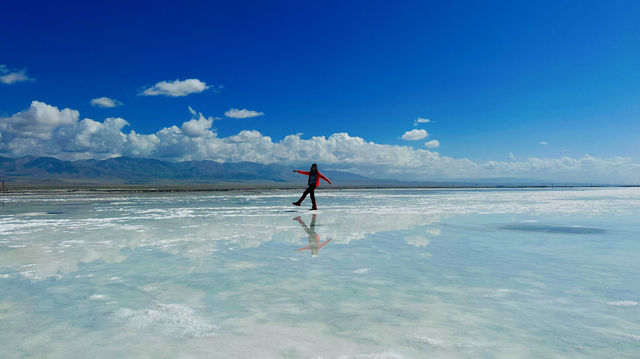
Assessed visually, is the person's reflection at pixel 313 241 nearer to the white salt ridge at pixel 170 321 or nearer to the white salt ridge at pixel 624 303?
the white salt ridge at pixel 170 321

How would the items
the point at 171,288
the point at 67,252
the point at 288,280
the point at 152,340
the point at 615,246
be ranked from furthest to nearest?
the point at 615,246 < the point at 67,252 < the point at 288,280 < the point at 171,288 < the point at 152,340

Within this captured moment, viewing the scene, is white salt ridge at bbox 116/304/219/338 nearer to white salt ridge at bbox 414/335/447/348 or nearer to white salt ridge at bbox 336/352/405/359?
white salt ridge at bbox 336/352/405/359

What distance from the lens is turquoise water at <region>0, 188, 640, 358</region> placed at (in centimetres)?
379

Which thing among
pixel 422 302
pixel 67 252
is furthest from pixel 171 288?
pixel 67 252

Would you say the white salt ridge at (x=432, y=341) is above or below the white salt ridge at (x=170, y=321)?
above

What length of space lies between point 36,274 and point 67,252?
2.05 m

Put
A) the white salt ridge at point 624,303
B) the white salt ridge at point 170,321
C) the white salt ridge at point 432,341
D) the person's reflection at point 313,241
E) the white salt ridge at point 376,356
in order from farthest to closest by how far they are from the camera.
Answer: the person's reflection at point 313,241 → the white salt ridge at point 624,303 → the white salt ridge at point 170,321 → the white salt ridge at point 432,341 → the white salt ridge at point 376,356

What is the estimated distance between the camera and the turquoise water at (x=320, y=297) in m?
3.79

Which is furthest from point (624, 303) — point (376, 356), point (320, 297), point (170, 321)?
point (170, 321)

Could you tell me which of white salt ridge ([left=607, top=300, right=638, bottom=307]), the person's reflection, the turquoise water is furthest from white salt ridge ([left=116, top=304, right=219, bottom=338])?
white salt ridge ([left=607, top=300, right=638, bottom=307])

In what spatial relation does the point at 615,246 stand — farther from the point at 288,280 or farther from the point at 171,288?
the point at 171,288

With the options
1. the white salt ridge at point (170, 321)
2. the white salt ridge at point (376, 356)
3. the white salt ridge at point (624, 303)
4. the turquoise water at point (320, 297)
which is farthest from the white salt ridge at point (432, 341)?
the white salt ridge at point (624, 303)

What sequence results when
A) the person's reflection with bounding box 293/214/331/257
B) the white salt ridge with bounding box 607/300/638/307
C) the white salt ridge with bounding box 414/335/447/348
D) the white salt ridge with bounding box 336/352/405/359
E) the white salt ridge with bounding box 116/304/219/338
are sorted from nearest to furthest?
the white salt ridge with bounding box 336/352/405/359, the white salt ridge with bounding box 414/335/447/348, the white salt ridge with bounding box 116/304/219/338, the white salt ridge with bounding box 607/300/638/307, the person's reflection with bounding box 293/214/331/257

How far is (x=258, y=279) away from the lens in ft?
20.7
